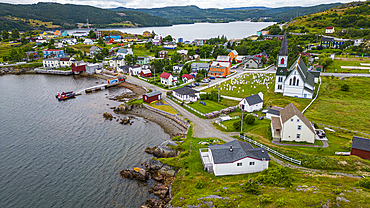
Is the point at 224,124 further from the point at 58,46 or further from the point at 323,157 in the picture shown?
the point at 58,46

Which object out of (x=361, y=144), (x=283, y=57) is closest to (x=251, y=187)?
(x=361, y=144)

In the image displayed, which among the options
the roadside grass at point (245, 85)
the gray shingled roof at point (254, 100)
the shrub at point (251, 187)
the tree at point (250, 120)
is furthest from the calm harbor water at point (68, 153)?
the roadside grass at point (245, 85)

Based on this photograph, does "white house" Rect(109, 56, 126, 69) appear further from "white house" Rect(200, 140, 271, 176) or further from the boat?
"white house" Rect(200, 140, 271, 176)

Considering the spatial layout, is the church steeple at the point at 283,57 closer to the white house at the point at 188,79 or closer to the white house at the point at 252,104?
the white house at the point at 252,104

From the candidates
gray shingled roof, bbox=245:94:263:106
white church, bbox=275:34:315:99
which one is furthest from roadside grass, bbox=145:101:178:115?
white church, bbox=275:34:315:99

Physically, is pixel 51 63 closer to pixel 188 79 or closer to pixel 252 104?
pixel 188 79
